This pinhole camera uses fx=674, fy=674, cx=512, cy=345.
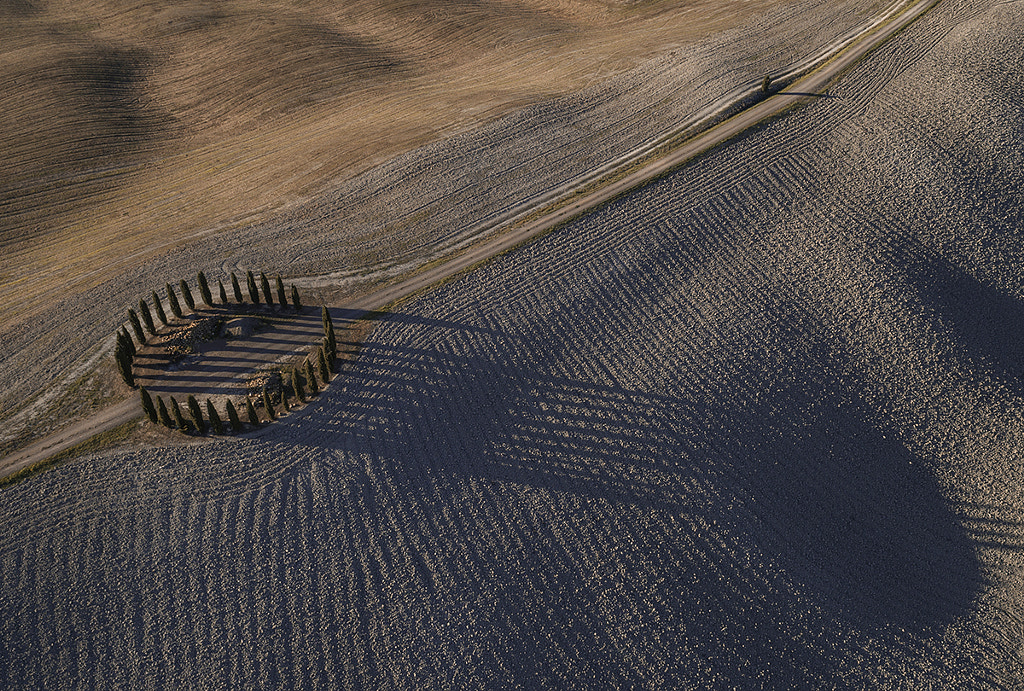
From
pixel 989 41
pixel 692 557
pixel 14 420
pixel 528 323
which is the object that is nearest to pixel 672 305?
pixel 528 323

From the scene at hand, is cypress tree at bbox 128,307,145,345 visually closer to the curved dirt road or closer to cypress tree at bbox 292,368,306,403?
the curved dirt road

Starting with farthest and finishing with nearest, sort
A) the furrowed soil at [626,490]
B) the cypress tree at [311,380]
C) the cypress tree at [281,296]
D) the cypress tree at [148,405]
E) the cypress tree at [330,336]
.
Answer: the cypress tree at [281,296], the cypress tree at [330,336], the cypress tree at [311,380], the cypress tree at [148,405], the furrowed soil at [626,490]

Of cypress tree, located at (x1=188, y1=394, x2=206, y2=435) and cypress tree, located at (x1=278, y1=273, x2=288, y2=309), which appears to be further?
cypress tree, located at (x1=278, y1=273, x2=288, y2=309)

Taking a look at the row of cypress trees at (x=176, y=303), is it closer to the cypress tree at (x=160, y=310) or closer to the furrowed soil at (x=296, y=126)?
the cypress tree at (x=160, y=310)

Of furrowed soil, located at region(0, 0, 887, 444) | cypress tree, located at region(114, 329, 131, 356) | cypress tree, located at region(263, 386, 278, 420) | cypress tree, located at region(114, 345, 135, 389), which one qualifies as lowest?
cypress tree, located at region(263, 386, 278, 420)

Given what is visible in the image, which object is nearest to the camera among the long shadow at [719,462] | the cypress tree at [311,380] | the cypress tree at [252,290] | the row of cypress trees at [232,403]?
the long shadow at [719,462]

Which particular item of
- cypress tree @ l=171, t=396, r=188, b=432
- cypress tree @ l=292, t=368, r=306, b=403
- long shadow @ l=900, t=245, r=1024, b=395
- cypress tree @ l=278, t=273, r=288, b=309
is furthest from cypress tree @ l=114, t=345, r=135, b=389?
long shadow @ l=900, t=245, r=1024, b=395

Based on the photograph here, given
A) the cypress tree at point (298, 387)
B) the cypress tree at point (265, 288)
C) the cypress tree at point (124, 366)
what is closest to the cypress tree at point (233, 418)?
the cypress tree at point (298, 387)
